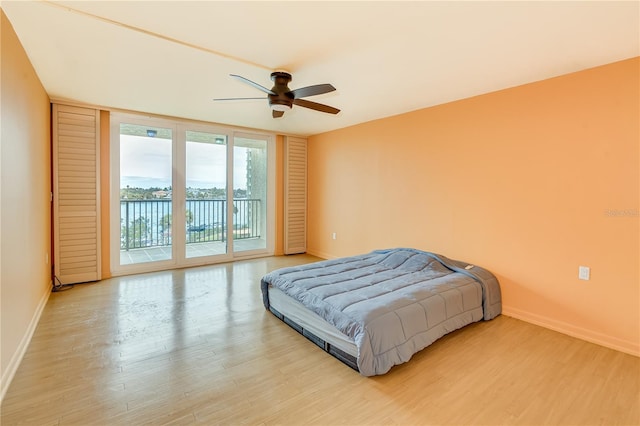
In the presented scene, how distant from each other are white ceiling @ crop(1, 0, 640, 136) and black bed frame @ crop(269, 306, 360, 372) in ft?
7.71

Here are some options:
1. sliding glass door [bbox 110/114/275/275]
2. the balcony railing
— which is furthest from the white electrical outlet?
the balcony railing

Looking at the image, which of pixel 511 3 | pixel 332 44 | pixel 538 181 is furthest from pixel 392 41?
pixel 538 181

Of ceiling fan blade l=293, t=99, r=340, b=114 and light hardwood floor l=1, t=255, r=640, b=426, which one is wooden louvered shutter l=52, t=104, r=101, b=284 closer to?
light hardwood floor l=1, t=255, r=640, b=426

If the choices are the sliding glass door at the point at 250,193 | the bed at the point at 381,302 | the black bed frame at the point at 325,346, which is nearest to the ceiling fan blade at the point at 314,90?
the bed at the point at 381,302

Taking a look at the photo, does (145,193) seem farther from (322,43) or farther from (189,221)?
(322,43)

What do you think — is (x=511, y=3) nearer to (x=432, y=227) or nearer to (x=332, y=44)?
(x=332, y=44)

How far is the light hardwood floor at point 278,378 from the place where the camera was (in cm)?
175

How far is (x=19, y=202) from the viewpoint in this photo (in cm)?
239

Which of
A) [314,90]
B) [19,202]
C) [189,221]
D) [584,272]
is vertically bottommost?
[584,272]

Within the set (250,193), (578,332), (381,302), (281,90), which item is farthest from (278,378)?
(250,193)

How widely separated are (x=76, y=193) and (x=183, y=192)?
135 cm

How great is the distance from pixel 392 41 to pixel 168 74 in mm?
2127

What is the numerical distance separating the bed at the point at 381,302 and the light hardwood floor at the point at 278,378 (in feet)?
0.41

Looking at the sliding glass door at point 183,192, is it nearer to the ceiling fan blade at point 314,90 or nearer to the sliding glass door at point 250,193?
the sliding glass door at point 250,193
